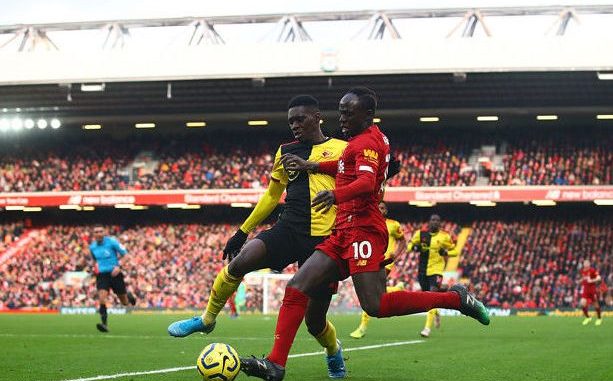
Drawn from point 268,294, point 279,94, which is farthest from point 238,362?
point 279,94

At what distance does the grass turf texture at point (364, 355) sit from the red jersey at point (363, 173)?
1.83 m

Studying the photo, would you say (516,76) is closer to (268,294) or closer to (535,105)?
(535,105)

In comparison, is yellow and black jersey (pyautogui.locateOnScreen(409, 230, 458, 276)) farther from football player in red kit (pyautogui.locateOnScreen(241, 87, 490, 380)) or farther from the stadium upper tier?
the stadium upper tier

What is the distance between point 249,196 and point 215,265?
316cm

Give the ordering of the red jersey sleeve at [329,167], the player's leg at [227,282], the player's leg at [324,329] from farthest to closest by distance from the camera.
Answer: the player's leg at [227,282] → the player's leg at [324,329] → the red jersey sleeve at [329,167]

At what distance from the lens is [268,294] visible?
3619 cm

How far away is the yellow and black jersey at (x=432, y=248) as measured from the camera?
18359mm

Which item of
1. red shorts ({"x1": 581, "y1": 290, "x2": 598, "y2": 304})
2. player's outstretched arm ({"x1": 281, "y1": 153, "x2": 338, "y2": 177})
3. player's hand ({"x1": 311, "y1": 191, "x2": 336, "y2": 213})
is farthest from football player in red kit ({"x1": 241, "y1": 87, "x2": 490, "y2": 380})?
red shorts ({"x1": 581, "y1": 290, "x2": 598, "y2": 304})

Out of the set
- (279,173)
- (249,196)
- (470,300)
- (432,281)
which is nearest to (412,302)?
(470,300)

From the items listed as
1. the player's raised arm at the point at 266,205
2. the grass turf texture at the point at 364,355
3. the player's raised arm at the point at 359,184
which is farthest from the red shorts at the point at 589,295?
the player's raised arm at the point at 359,184

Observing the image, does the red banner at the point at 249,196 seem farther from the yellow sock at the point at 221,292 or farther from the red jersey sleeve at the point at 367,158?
the red jersey sleeve at the point at 367,158

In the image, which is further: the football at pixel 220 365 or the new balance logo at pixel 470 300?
the new balance logo at pixel 470 300

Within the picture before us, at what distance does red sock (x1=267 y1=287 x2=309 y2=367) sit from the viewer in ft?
23.9

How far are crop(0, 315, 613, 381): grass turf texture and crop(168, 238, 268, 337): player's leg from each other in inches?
18.8
